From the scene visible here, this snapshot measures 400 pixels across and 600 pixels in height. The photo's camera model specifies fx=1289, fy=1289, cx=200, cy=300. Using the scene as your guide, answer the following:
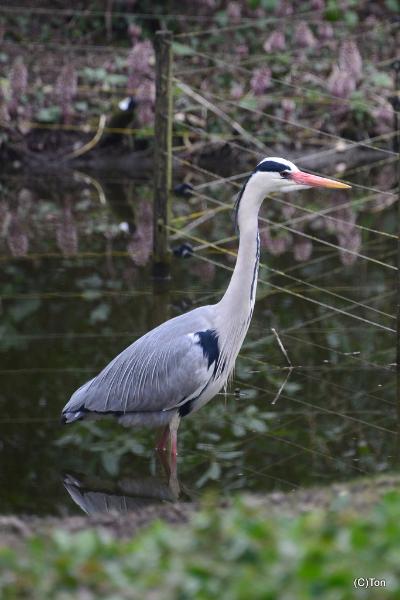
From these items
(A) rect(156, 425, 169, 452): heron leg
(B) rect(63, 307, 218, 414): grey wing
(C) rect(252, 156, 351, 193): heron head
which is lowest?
(A) rect(156, 425, 169, 452): heron leg

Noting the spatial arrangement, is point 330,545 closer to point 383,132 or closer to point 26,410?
point 26,410

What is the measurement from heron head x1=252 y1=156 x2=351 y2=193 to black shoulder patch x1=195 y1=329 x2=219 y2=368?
747 millimetres

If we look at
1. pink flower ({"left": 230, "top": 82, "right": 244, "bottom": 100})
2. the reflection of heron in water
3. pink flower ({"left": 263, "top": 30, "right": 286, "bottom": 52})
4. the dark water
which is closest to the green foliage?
pink flower ({"left": 230, "top": 82, "right": 244, "bottom": 100})

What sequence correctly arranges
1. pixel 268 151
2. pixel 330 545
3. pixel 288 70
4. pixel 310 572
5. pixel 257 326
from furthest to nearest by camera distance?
pixel 288 70
pixel 268 151
pixel 257 326
pixel 330 545
pixel 310 572

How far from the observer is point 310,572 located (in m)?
3.28

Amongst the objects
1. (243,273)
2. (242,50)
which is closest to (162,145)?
(243,273)

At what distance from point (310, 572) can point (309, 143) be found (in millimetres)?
12941

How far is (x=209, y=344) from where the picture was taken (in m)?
6.17

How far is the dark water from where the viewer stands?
600 cm

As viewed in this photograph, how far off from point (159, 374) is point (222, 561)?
267 cm

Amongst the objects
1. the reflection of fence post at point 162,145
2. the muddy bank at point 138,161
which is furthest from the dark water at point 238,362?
the muddy bank at point 138,161

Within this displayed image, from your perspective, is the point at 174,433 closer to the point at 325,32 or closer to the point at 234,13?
the point at 325,32

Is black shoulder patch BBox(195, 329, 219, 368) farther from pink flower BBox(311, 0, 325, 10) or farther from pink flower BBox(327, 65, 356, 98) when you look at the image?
pink flower BBox(311, 0, 325, 10)

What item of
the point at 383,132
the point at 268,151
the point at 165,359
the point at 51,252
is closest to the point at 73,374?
the point at 165,359
